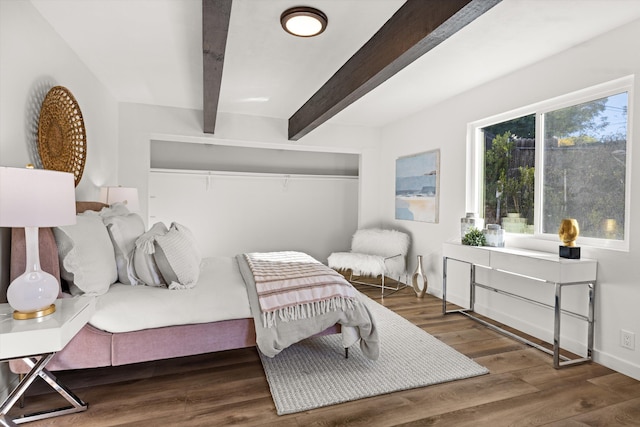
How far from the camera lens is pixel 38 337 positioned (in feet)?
4.84

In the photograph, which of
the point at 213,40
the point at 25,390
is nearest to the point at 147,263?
the point at 25,390

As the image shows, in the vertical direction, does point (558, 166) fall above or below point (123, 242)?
above

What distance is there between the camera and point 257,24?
7.95 ft

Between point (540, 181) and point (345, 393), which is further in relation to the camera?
point (540, 181)

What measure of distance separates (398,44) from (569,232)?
6.23 feet

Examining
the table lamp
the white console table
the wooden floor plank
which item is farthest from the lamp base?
the white console table

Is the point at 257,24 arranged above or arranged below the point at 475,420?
above

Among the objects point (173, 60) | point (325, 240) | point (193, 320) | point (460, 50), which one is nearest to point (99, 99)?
point (173, 60)

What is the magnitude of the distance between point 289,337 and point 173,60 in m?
2.53

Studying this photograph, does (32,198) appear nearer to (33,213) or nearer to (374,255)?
(33,213)

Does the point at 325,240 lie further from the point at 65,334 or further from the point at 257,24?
the point at 65,334

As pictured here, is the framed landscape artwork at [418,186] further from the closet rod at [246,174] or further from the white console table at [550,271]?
the closet rod at [246,174]

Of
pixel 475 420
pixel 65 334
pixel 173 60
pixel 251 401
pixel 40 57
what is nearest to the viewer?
pixel 65 334

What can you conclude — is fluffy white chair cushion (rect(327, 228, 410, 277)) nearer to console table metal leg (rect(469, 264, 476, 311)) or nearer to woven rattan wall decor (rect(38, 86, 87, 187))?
console table metal leg (rect(469, 264, 476, 311))
